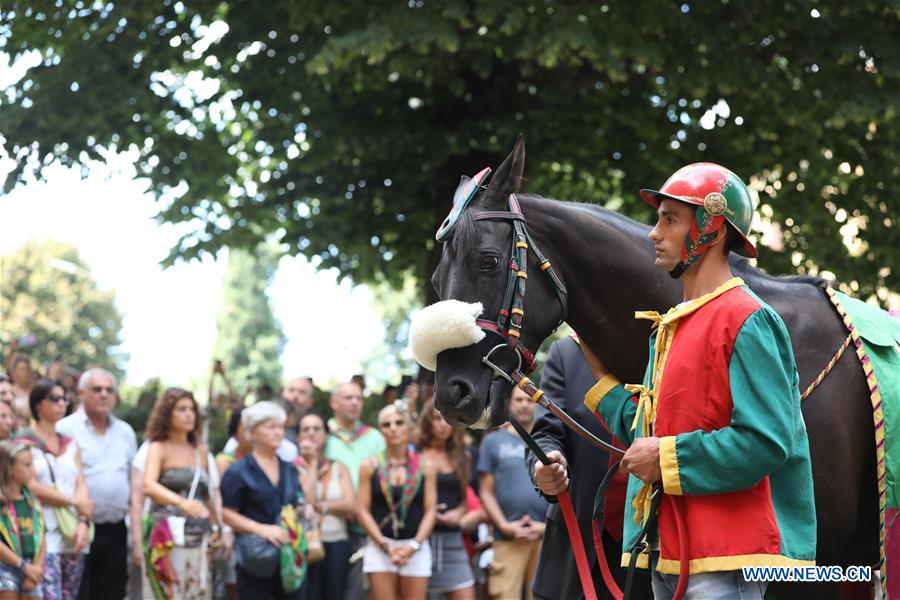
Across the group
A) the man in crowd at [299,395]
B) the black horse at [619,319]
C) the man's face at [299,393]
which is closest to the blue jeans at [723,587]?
the black horse at [619,319]

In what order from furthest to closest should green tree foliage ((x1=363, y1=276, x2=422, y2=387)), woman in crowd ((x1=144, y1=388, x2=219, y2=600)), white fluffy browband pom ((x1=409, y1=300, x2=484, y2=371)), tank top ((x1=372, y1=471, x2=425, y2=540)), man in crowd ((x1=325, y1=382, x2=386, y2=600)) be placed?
green tree foliage ((x1=363, y1=276, x2=422, y2=387)) < man in crowd ((x1=325, y1=382, x2=386, y2=600)) < tank top ((x1=372, y1=471, x2=425, y2=540)) < woman in crowd ((x1=144, y1=388, x2=219, y2=600)) < white fluffy browband pom ((x1=409, y1=300, x2=484, y2=371))

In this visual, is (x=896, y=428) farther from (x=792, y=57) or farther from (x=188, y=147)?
(x=188, y=147)

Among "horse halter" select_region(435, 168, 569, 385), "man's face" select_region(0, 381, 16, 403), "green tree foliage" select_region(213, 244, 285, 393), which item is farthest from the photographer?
"green tree foliage" select_region(213, 244, 285, 393)

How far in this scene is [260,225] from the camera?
555 inches

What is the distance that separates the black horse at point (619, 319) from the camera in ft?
12.8

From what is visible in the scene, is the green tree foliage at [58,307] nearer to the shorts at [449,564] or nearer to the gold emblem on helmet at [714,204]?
the shorts at [449,564]

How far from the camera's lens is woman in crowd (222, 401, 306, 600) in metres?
8.45

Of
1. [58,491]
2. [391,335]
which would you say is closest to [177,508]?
[58,491]

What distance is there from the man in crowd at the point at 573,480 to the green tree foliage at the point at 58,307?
142 feet

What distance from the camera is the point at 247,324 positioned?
75000mm

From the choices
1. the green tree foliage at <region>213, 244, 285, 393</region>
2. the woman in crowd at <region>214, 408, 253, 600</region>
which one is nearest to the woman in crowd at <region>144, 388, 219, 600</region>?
the woman in crowd at <region>214, 408, 253, 600</region>

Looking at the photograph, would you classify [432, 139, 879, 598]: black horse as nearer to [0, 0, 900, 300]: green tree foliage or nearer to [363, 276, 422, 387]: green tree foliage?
[0, 0, 900, 300]: green tree foliage

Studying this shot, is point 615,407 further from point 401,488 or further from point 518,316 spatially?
point 401,488

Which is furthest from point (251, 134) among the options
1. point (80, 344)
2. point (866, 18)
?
point (80, 344)
